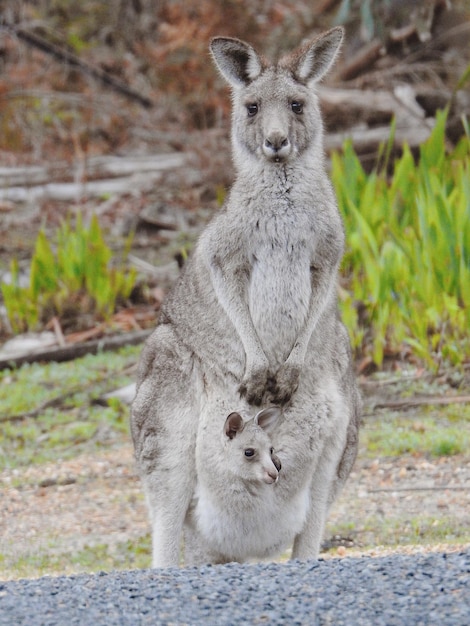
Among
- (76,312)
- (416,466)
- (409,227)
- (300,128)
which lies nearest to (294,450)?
(300,128)

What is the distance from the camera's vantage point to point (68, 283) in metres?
9.06

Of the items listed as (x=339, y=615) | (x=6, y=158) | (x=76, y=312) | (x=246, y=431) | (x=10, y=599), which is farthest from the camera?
(x=6, y=158)

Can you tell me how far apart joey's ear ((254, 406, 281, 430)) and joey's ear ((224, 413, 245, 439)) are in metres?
0.06

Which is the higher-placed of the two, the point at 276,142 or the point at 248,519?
the point at 276,142

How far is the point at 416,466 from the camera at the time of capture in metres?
6.12

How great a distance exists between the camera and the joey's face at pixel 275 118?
4273 millimetres

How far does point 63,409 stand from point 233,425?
3.86m

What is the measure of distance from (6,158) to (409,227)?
5961 mm

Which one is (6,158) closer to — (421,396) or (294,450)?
(421,396)

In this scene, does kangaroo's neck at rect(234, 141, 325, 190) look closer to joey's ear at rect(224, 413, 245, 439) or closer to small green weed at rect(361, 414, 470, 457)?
joey's ear at rect(224, 413, 245, 439)

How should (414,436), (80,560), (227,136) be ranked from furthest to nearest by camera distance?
(227,136), (414,436), (80,560)

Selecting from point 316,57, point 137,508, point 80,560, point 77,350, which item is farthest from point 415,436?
point 77,350

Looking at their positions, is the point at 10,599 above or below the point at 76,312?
above

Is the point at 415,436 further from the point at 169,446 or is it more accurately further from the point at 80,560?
the point at 169,446
